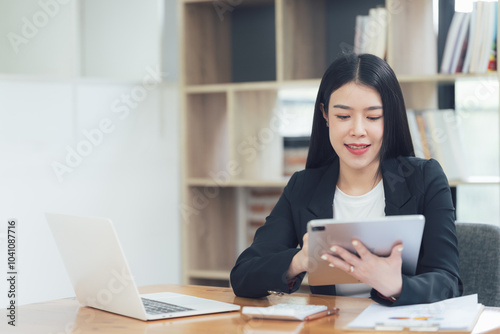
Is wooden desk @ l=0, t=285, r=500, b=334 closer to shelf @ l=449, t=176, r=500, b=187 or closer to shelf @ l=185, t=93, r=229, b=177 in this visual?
shelf @ l=449, t=176, r=500, b=187

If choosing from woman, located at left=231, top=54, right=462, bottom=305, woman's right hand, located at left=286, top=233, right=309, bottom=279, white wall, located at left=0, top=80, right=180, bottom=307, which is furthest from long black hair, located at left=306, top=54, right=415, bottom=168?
white wall, located at left=0, top=80, right=180, bottom=307

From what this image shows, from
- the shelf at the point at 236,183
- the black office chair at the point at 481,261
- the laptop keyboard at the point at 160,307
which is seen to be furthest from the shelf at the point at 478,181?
the laptop keyboard at the point at 160,307

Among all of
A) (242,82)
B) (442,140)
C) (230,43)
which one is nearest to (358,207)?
(442,140)

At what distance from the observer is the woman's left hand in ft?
4.71

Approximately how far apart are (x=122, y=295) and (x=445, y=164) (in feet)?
6.10

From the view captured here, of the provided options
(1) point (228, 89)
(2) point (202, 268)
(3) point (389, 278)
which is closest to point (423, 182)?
(3) point (389, 278)

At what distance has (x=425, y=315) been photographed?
139 cm

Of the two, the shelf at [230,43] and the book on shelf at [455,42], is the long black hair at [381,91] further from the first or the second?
the shelf at [230,43]

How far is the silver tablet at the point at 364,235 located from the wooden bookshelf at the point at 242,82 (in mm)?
1683

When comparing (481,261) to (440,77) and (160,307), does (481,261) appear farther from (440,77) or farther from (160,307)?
(440,77)

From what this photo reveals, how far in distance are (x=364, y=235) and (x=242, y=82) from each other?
2309 millimetres

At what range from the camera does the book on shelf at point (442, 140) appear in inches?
115

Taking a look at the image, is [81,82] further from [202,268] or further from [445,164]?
[445,164]

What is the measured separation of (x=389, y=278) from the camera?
149cm
